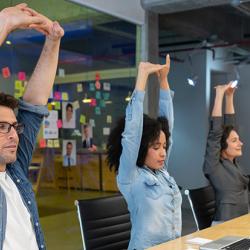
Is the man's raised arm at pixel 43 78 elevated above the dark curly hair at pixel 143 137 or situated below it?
above

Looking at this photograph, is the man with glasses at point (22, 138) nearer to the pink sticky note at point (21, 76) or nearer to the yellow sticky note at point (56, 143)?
the pink sticky note at point (21, 76)

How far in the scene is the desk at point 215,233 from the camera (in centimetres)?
225

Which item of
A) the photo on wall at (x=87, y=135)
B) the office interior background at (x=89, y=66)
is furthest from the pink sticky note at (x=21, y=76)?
the photo on wall at (x=87, y=135)

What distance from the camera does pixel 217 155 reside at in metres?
3.50

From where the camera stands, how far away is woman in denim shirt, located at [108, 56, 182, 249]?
7.85 feet

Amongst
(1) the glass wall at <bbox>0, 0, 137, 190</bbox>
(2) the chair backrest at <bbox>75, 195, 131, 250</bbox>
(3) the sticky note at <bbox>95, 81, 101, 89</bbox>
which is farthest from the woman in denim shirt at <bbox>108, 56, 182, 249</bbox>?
(3) the sticky note at <bbox>95, 81, 101, 89</bbox>

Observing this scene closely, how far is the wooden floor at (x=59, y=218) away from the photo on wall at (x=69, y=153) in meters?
0.28

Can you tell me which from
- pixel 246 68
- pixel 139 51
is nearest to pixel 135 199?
pixel 139 51

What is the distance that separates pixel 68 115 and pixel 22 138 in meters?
2.67

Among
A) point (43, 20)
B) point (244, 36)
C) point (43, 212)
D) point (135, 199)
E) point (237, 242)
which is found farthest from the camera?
point (244, 36)

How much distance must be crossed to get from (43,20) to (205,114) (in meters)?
6.71

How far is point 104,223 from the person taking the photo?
2.73m

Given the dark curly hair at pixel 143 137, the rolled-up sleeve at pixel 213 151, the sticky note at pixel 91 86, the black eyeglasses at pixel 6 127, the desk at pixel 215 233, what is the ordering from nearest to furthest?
the black eyeglasses at pixel 6 127
the desk at pixel 215 233
the dark curly hair at pixel 143 137
the rolled-up sleeve at pixel 213 151
the sticky note at pixel 91 86

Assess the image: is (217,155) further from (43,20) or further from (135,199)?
(43,20)
